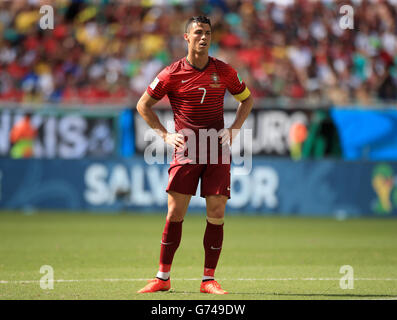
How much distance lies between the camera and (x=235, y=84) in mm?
7742

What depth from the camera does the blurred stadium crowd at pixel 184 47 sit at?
65.0 ft

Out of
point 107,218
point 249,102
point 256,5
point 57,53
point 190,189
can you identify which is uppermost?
point 256,5

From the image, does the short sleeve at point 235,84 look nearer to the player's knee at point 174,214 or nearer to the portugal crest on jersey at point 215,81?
the portugal crest on jersey at point 215,81

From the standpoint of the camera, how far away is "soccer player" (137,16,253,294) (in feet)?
24.6

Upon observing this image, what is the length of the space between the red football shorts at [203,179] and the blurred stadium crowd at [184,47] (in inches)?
454

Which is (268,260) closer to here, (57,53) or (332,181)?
(332,181)

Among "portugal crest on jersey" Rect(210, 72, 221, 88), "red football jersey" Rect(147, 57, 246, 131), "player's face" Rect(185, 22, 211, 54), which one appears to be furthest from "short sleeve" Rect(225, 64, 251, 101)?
"player's face" Rect(185, 22, 211, 54)

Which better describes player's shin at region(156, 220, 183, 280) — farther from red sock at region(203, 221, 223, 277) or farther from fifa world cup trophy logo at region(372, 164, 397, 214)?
fifa world cup trophy logo at region(372, 164, 397, 214)

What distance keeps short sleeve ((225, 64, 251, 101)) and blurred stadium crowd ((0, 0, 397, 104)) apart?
1124cm

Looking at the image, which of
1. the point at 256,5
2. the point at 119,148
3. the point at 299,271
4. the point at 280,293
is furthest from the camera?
the point at 256,5

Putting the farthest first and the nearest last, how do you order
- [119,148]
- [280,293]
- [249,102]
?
1. [119,148]
2. [249,102]
3. [280,293]
